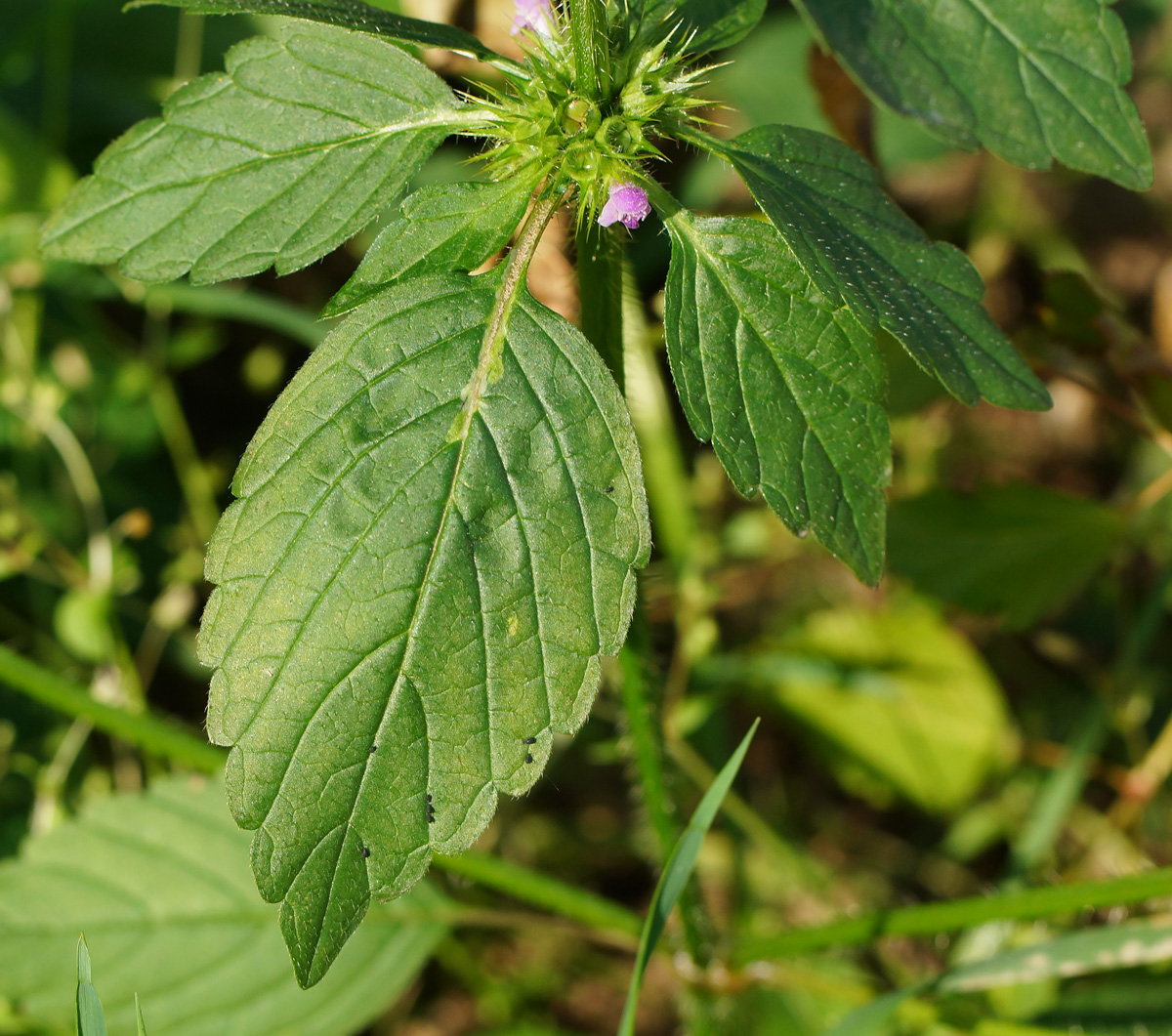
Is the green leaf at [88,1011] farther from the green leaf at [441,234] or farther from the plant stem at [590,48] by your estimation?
the plant stem at [590,48]

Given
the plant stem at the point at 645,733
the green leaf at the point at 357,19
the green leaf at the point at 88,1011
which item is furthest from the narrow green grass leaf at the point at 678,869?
the green leaf at the point at 357,19

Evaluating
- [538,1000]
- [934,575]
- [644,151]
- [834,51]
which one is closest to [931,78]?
[834,51]

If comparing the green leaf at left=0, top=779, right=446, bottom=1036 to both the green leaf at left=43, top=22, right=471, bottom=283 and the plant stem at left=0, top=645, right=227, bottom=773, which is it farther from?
the green leaf at left=43, top=22, right=471, bottom=283

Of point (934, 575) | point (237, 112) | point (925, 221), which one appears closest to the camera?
point (237, 112)

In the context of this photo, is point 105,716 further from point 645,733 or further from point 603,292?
point 603,292

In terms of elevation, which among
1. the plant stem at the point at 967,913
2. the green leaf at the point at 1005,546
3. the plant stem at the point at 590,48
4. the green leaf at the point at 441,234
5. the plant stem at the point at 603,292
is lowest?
the plant stem at the point at 967,913

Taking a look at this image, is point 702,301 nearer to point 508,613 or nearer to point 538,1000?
point 508,613
